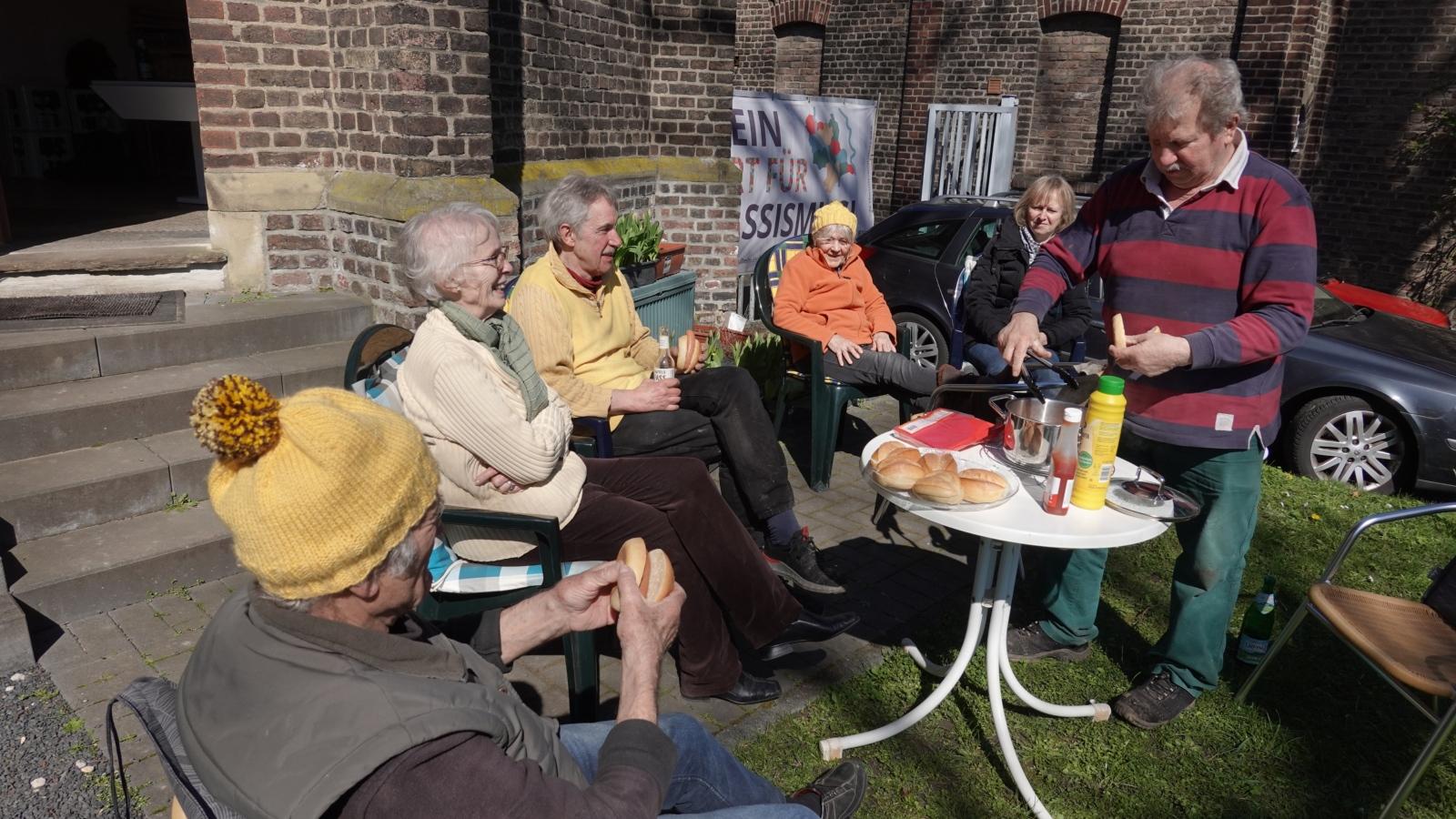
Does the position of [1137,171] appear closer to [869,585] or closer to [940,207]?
[869,585]

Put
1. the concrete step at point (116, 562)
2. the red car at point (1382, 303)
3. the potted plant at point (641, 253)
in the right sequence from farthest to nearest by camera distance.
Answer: the red car at point (1382, 303) < the potted plant at point (641, 253) < the concrete step at point (116, 562)

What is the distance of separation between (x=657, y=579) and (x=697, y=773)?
0.40 m

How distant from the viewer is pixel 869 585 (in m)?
3.91

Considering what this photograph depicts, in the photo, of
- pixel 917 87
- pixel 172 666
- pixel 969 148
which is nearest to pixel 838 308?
pixel 172 666

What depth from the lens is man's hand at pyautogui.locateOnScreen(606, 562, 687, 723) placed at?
160 centimetres

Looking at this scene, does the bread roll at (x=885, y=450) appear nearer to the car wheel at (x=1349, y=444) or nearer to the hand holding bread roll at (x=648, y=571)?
the hand holding bread roll at (x=648, y=571)

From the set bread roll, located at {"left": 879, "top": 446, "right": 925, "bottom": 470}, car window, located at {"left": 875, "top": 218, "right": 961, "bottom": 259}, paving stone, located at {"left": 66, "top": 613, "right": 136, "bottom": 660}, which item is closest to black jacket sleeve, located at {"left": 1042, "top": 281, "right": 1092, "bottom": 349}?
car window, located at {"left": 875, "top": 218, "right": 961, "bottom": 259}

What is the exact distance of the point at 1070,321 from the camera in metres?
5.07

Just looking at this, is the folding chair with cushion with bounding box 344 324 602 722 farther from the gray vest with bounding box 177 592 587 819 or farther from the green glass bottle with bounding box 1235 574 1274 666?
the green glass bottle with bounding box 1235 574 1274 666

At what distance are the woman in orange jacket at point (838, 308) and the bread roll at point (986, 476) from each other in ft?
7.55

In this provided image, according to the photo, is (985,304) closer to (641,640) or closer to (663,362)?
(663,362)

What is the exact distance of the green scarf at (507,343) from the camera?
280 cm

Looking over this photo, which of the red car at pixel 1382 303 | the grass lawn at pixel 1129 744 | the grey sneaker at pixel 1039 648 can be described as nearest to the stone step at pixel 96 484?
the grass lawn at pixel 1129 744

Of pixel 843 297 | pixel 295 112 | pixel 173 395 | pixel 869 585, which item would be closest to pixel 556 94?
pixel 295 112
